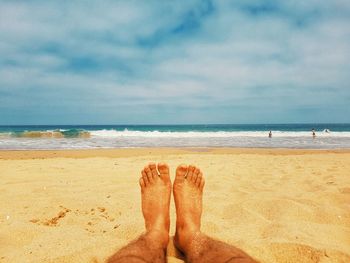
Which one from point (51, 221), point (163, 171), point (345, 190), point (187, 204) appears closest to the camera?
point (187, 204)

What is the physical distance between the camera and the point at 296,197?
303 cm

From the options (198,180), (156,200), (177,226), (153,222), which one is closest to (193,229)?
(177,226)

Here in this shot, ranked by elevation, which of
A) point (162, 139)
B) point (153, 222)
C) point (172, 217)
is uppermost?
point (153, 222)

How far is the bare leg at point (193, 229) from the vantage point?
5.10 ft

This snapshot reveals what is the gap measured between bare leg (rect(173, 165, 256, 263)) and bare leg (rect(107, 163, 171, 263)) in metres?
0.08

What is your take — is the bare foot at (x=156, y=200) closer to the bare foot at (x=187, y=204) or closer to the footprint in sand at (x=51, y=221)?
the bare foot at (x=187, y=204)

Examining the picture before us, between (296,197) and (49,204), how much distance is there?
6.98ft

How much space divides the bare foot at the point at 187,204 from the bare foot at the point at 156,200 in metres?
0.07

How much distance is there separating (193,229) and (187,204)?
0.98 feet

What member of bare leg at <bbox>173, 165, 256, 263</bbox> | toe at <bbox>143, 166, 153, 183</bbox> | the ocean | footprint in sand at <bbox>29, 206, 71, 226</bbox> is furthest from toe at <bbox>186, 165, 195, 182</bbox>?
the ocean

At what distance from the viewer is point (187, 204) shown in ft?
7.43

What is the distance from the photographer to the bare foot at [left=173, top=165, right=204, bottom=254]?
1.95 m

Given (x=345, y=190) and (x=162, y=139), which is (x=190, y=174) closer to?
(x=345, y=190)

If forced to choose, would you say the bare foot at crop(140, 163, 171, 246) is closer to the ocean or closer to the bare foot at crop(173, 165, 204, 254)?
the bare foot at crop(173, 165, 204, 254)
